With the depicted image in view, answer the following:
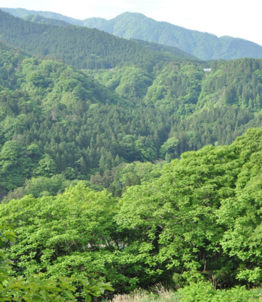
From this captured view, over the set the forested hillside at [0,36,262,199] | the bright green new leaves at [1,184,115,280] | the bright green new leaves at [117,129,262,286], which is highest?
the bright green new leaves at [117,129,262,286]

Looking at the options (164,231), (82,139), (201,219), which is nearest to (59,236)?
(164,231)

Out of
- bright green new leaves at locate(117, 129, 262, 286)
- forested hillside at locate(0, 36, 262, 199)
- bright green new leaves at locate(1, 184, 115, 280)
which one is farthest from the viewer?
forested hillside at locate(0, 36, 262, 199)

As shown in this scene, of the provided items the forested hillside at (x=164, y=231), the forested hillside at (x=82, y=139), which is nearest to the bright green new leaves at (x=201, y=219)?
the forested hillside at (x=164, y=231)

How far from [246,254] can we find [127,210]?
9.36 m

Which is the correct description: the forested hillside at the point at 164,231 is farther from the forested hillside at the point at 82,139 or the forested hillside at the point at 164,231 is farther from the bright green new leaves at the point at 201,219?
the forested hillside at the point at 82,139

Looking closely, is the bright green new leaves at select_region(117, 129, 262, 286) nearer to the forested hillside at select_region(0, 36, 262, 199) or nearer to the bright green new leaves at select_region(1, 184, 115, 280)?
the bright green new leaves at select_region(1, 184, 115, 280)

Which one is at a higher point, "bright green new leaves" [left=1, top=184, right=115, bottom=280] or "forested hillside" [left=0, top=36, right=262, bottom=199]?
"bright green new leaves" [left=1, top=184, right=115, bottom=280]

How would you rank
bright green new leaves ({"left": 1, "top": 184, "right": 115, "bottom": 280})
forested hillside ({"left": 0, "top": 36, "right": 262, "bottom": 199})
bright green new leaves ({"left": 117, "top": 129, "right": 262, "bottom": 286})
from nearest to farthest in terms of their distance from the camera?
bright green new leaves ({"left": 117, "top": 129, "right": 262, "bottom": 286}) → bright green new leaves ({"left": 1, "top": 184, "right": 115, "bottom": 280}) → forested hillside ({"left": 0, "top": 36, "right": 262, "bottom": 199})

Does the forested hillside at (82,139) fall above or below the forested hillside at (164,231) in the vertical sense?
below

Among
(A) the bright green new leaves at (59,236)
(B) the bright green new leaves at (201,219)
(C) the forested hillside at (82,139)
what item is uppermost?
(B) the bright green new leaves at (201,219)

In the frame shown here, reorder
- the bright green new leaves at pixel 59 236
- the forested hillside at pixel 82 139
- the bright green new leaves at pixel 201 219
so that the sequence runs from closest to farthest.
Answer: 1. the bright green new leaves at pixel 201 219
2. the bright green new leaves at pixel 59 236
3. the forested hillside at pixel 82 139

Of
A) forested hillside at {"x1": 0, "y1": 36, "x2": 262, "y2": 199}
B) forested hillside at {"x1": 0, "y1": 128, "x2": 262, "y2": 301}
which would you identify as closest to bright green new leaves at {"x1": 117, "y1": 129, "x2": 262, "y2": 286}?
forested hillside at {"x1": 0, "y1": 128, "x2": 262, "y2": 301}

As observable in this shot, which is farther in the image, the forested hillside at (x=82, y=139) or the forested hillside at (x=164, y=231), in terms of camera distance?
the forested hillside at (x=82, y=139)

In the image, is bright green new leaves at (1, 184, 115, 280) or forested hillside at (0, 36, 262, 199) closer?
bright green new leaves at (1, 184, 115, 280)
